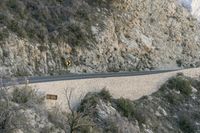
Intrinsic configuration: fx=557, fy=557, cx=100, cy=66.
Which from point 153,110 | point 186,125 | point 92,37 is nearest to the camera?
point 153,110

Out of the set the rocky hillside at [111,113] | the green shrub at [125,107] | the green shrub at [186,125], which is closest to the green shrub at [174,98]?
the rocky hillside at [111,113]

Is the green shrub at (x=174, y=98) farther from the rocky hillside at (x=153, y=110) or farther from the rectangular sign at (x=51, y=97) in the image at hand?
the rectangular sign at (x=51, y=97)

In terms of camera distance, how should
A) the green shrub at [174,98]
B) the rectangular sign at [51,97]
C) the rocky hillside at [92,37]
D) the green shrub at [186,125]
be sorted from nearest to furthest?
1. the rectangular sign at [51,97]
2. the green shrub at [186,125]
3. the rocky hillside at [92,37]
4. the green shrub at [174,98]


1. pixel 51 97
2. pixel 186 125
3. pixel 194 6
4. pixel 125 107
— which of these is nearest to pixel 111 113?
pixel 125 107

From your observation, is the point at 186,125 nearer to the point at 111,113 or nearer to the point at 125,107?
the point at 125,107

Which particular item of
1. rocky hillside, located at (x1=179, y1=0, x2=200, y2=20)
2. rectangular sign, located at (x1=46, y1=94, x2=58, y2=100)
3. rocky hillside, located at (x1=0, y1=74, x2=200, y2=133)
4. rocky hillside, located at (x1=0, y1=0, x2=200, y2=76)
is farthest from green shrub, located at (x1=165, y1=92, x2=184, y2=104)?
rocky hillside, located at (x1=179, y1=0, x2=200, y2=20)

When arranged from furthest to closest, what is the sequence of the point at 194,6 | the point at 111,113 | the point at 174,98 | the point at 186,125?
the point at 194,6 → the point at 174,98 → the point at 186,125 → the point at 111,113

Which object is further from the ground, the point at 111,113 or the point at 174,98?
the point at 174,98

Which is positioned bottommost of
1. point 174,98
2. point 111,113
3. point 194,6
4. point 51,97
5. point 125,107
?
point 111,113

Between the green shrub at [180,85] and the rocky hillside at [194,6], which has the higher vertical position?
the rocky hillside at [194,6]
